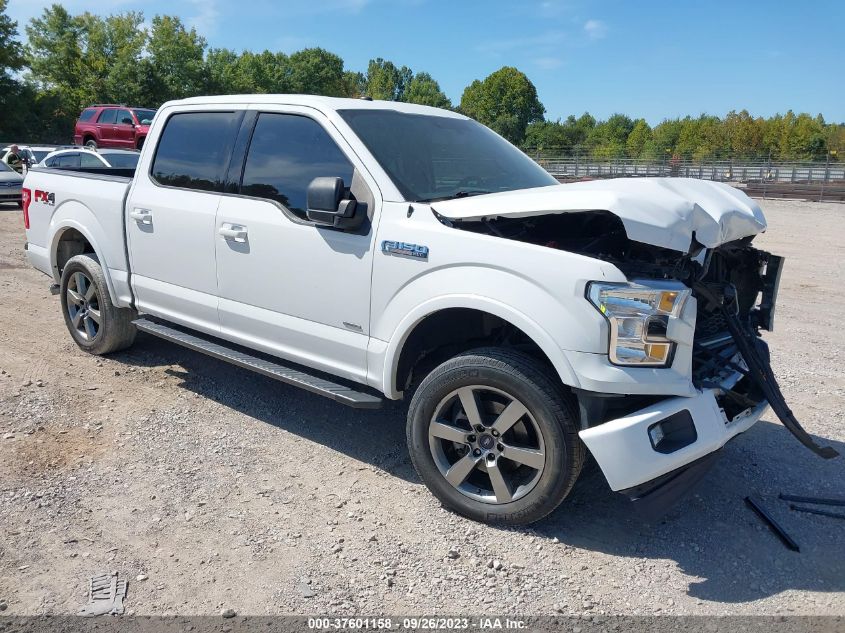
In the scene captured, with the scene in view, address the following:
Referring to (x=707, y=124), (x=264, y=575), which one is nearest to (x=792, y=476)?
(x=264, y=575)

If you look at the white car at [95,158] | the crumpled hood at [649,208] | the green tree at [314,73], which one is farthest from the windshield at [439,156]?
the green tree at [314,73]

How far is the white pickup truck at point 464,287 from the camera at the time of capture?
310 cm

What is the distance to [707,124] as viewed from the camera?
7081cm

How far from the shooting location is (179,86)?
5041cm

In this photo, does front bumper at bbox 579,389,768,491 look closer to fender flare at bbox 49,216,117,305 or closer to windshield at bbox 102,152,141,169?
fender flare at bbox 49,216,117,305

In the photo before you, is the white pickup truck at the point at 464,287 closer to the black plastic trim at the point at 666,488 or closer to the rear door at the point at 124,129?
the black plastic trim at the point at 666,488

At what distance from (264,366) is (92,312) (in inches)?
91.8

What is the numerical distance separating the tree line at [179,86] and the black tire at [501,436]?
38224 millimetres

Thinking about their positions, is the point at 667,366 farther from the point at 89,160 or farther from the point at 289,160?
the point at 89,160

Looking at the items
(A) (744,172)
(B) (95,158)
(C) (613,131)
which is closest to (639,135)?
(C) (613,131)

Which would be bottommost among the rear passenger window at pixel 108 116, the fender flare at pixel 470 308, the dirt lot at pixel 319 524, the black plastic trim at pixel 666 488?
the dirt lot at pixel 319 524

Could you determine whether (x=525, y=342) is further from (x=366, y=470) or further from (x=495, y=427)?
(x=366, y=470)

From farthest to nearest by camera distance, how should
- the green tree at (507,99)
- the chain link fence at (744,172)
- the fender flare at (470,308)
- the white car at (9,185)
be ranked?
1. the green tree at (507,99)
2. the chain link fence at (744,172)
3. the white car at (9,185)
4. the fender flare at (470,308)

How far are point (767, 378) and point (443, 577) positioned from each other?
1869mm
